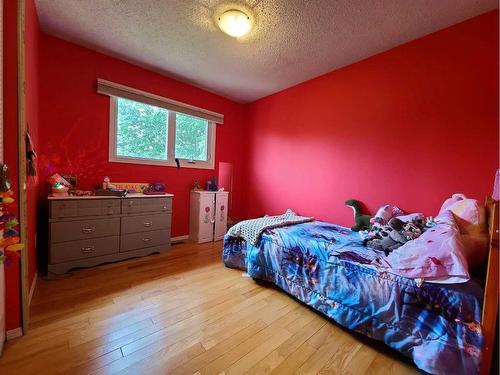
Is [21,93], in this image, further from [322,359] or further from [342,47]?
[342,47]

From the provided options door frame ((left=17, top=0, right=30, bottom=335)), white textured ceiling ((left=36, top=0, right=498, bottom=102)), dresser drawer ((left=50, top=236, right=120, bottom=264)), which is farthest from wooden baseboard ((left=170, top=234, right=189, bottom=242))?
white textured ceiling ((left=36, top=0, right=498, bottom=102))

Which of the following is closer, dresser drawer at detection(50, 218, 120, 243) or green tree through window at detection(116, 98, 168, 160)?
dresser drawer at detection(50, 218, 120, 243)

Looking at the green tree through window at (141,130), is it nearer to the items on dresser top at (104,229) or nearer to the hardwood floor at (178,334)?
the items on dresser top at (104,229)

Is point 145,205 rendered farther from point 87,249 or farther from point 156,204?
point 87,249

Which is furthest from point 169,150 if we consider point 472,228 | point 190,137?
point 472,228

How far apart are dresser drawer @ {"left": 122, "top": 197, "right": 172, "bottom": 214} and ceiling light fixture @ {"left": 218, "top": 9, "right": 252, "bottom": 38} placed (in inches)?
79.3

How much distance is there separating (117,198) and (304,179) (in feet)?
7.83

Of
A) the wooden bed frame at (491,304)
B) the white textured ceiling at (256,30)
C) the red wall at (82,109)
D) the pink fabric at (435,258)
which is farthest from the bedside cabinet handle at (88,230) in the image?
the wooden bed frame at (491,304)

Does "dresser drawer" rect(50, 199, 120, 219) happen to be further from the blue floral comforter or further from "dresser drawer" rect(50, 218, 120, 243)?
the blue floral comforter

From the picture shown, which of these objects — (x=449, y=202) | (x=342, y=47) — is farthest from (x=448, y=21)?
(x=449, y=202)

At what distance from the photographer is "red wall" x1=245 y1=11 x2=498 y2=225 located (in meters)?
1.82

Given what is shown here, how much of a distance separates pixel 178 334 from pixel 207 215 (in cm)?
204

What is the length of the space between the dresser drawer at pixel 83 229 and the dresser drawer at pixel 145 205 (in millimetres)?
171

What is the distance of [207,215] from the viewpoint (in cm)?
340
